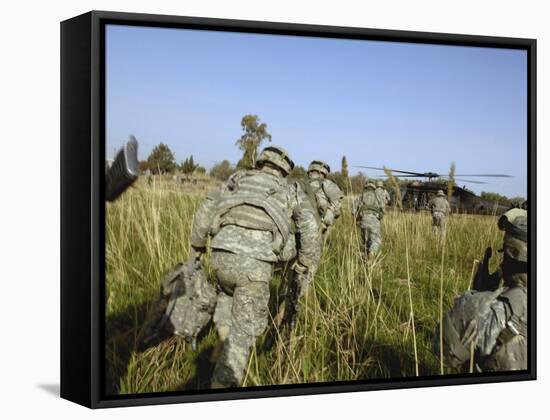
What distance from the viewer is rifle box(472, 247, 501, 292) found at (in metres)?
10.2

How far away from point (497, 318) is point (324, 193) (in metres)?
1.75

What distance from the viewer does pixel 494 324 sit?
402 inches

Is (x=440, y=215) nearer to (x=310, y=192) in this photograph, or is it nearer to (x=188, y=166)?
(x=310, y=192)

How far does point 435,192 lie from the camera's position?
1005 centimetres

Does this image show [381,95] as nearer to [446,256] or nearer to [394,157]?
[394,157]

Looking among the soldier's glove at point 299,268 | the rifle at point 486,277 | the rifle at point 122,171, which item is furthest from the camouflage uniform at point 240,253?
the rifle at point 486,277

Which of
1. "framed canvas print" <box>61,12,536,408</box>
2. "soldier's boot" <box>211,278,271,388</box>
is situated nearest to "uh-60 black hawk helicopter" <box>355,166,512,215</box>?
"framed canvas print" <box>61,12,536,408</box>

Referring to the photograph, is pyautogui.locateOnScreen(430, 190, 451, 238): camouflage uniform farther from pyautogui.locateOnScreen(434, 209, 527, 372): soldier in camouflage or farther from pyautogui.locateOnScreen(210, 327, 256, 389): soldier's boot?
pyautogui.locateOnScreen(210, 327, 256, 389): soldier's boot

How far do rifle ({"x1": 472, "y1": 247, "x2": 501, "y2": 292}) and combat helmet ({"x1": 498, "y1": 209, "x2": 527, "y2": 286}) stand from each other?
13 cm

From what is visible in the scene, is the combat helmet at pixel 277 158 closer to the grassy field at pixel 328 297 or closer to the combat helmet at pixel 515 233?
the grassy field at pixel 328 297

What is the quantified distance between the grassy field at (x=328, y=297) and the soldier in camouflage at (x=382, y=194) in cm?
10

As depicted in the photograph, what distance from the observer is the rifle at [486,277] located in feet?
33.6

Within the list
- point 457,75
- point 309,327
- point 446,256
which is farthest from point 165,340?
point 457,75

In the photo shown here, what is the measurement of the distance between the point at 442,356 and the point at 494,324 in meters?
0.51
